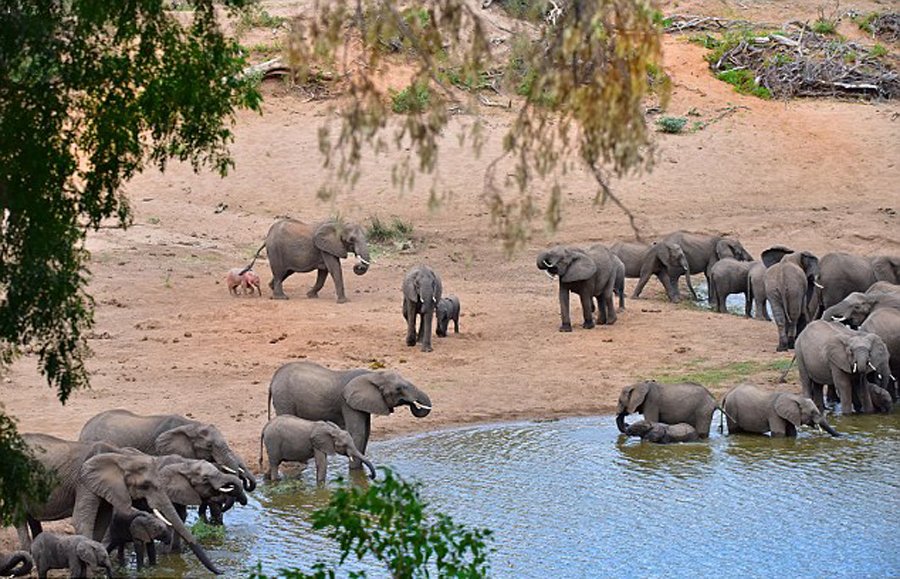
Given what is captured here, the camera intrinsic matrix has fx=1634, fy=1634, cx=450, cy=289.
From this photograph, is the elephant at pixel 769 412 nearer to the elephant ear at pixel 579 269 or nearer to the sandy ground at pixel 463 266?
the sandy ground at pixel 463 266

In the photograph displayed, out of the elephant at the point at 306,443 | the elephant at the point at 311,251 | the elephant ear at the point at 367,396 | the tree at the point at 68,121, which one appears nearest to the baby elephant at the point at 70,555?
the tree at the point at 68,121

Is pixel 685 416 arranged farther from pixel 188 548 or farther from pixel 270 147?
pixel 270 147

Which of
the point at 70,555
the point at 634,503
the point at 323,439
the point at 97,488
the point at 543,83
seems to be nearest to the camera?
the point at 543,83

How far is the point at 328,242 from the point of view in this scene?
75.4ft

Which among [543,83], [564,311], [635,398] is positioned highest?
[543,83]

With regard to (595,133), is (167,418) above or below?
below

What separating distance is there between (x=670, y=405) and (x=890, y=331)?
11.5 feet

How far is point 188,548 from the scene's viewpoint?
1207 centimetres

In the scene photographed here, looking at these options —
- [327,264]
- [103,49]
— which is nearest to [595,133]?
[103,49]

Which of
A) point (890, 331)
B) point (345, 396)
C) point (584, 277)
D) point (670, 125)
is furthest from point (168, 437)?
point (670, 125)

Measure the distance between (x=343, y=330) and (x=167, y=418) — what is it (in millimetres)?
7239

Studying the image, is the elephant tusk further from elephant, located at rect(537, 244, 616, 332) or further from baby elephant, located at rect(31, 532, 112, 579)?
elephant, located at rect(537, 244, 616, 332)

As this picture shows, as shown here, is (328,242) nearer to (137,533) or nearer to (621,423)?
(621,423)

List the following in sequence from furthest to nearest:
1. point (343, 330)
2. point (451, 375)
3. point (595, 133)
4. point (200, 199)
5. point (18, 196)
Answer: point (200, 199) → point (343, 330) → point (451, 375) → point (18, 196) → point (595, 133)
